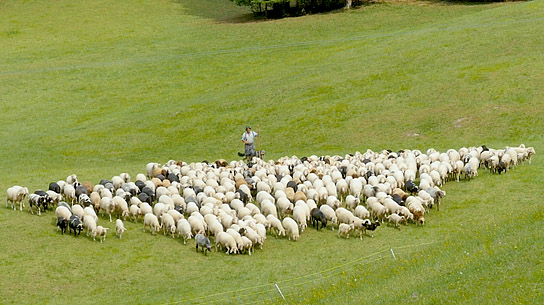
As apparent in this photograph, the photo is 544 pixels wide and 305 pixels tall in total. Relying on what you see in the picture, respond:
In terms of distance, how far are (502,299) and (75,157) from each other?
102 ft

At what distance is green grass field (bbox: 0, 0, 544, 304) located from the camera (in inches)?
845

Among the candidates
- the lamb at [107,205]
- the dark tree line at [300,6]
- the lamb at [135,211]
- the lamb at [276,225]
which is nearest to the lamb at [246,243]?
the lamb at [276,225]

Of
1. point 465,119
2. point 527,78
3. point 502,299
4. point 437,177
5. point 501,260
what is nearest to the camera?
point 502,299

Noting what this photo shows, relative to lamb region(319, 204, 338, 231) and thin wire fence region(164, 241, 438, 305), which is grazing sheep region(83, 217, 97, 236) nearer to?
thin wire fence region(164, 241, 438, 305)

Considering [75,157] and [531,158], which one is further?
[75,157]

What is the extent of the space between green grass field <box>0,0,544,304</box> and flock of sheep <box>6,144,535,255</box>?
0.62m

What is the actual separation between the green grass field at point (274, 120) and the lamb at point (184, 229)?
38 centimetres

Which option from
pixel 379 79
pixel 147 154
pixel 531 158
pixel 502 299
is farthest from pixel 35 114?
pixel 502 299

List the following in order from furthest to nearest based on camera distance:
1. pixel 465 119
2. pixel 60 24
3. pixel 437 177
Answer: pixel 60 24 → pixel 465 119 → pixel 437 177

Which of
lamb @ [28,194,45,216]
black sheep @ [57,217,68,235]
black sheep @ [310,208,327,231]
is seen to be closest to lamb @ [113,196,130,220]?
black sheep @ [57,217,68,235]

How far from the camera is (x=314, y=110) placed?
4756cm

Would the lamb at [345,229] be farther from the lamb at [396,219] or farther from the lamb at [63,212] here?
the lamb at [63,212]

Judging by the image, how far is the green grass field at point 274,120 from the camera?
21.5 meters

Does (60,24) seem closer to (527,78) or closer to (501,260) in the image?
(527,78)
